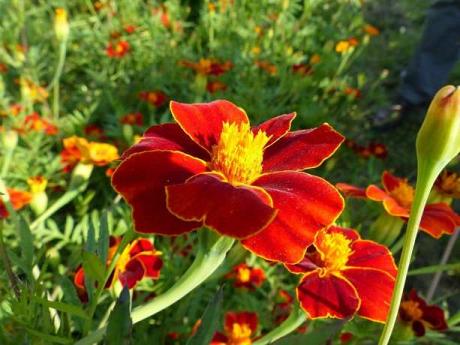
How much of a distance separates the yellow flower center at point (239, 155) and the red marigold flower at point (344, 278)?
4.1 inches

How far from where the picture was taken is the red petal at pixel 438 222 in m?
0.69

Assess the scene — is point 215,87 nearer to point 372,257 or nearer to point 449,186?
point 449,186

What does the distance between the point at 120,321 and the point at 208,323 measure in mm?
112

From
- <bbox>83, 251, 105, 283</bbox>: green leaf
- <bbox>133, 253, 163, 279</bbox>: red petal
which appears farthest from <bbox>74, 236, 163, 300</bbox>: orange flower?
<bbox>83, 251, 105, 283</bbox>: green leaf

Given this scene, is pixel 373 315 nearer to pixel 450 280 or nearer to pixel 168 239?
pixel 168 239

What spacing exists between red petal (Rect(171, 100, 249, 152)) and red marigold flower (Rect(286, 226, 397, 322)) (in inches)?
6.1

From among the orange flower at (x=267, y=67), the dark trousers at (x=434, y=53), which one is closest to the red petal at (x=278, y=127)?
the orange flower at (x=267, y=67)

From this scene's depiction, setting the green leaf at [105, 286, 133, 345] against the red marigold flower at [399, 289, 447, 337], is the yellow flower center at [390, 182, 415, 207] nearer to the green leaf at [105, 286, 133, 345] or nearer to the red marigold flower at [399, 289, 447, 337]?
the red marigold flower at [399, 289, 447, 337]

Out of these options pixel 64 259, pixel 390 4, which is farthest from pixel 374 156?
pixel 390 4

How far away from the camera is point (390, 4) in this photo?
4281mm

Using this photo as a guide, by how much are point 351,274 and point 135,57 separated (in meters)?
1.83

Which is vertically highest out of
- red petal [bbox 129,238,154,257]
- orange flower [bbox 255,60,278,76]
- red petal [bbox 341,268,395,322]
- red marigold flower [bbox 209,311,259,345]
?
red petal [bbox 341,268,395,322]

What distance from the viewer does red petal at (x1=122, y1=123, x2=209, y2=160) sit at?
513 mm

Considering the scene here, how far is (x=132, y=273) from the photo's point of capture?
25.7 inches
